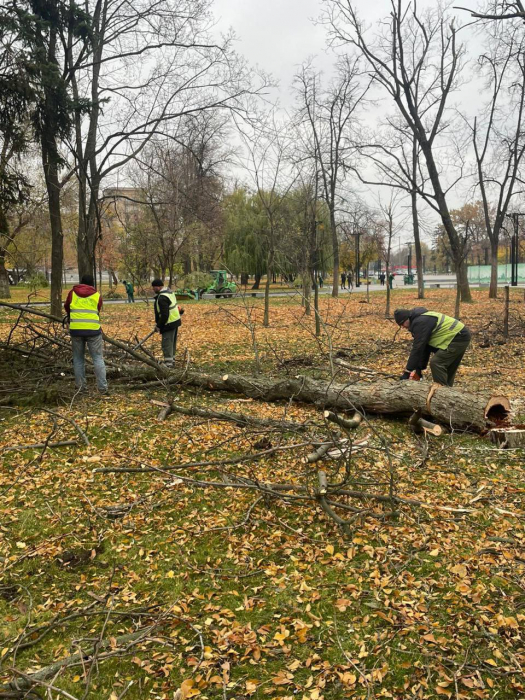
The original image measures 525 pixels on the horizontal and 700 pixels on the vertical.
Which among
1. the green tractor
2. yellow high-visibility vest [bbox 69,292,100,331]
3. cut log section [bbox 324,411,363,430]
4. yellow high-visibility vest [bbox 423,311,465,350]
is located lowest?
cut log section [bbox 324,411,363,430]

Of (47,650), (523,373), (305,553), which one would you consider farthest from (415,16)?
(47,650)

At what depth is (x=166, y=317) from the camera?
28.1 ft

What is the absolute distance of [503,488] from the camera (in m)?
4.54

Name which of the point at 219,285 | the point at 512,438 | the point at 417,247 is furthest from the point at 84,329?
the point at 219,285

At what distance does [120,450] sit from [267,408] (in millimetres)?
2092

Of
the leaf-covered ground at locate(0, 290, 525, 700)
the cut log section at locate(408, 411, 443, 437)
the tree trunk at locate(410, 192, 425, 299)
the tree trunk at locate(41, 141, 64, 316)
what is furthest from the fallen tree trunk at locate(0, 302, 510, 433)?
the tree trunk at locate(410, 192, 425, 299)

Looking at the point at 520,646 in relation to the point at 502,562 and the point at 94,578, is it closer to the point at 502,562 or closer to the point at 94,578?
the point at 502,562

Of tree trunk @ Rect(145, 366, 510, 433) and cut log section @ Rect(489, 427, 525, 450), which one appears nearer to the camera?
cut log section @ Rect(489, 427, 525, 450)

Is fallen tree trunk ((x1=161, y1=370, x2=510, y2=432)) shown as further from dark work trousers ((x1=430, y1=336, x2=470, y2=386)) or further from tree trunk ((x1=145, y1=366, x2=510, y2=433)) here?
dark work trousers ((x1=430, y1=336, x2=470, y2=386))

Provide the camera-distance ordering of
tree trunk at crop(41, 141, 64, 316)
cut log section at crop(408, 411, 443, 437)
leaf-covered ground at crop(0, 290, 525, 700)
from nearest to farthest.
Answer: leaf-covered ground at crop(0, 290, 525, 700) → cut log section at crop(408, 411, 443, 437) → tree trunk at crop(41, 141, 64, 316)

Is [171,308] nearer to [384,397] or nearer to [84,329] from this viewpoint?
[84,329]

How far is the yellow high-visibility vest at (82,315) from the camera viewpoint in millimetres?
6918

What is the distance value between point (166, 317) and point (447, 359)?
4.49m

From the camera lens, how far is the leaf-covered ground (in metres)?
2.68
